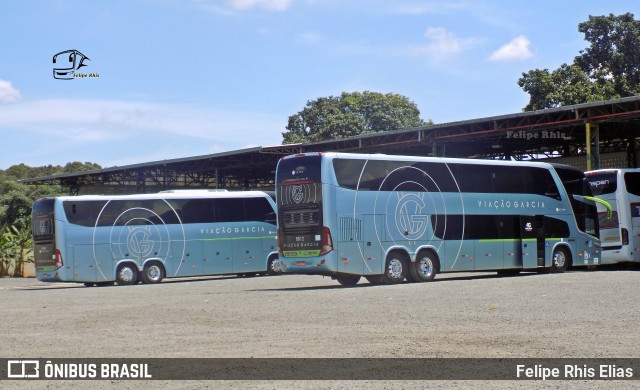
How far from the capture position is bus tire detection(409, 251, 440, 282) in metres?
22.6

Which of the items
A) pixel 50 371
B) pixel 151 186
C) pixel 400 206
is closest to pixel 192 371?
pixel 50 371

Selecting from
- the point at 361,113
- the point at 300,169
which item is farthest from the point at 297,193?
the point at 361,113

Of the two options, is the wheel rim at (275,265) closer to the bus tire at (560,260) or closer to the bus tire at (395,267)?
the bus tire at (395,267)

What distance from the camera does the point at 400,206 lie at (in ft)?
73.3

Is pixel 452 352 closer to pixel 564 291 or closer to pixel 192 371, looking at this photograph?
pixel 192 371

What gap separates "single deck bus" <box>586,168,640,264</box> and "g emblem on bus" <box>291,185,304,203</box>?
11365 millimetres

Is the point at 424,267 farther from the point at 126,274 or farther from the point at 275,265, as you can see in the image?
the point at 126,274

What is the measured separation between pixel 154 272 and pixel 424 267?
10170 mm

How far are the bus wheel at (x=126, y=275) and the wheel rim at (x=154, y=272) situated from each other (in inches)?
17.5

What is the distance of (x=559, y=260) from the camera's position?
2627 cm

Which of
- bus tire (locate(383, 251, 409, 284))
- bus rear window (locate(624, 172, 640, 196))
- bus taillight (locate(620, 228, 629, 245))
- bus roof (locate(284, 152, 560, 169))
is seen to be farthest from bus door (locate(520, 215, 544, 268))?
bus tire (locate(383, 251, 409, 284))

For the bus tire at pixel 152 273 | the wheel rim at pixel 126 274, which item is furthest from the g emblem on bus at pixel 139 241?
the wheel rim at pixel 126 274

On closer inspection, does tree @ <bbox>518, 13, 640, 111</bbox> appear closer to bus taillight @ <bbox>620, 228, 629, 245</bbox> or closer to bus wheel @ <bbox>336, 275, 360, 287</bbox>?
bus taillight @ <bbox>620, 228, 629, 245</bbox>

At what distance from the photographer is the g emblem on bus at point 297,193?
2134cm
